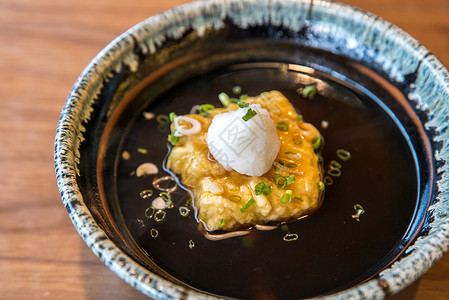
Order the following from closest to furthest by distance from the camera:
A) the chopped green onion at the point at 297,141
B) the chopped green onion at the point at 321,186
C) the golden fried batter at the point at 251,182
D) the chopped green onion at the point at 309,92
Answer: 1. the golden fried batter at the point at 251,182
2. the chopped green onion at the point at 321,186
3. the chopped green onion at the point at 297,141
4. the chopped green onion at the point at 309,92

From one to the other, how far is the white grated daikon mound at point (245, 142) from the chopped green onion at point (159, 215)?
0.39 metres

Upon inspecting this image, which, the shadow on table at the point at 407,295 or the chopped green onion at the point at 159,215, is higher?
the shadow on table at the point at 407,295

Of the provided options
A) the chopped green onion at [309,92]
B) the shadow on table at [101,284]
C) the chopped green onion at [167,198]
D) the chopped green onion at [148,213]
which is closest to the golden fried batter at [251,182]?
the chopped green onion at [167,198]

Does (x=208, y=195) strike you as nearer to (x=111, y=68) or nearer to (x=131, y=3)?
(x=111, y=68)

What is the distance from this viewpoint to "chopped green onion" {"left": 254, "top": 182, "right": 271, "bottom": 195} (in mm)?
2102

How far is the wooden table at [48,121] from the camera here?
2.18 m

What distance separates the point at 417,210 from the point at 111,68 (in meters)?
1.78

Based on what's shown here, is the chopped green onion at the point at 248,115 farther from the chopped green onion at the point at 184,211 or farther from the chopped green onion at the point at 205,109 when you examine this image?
the chopped green onion at the point at 184,211

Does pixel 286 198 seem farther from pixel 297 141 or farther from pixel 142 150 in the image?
pixel 142 150

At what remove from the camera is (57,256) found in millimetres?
2291

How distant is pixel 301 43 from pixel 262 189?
1.16m

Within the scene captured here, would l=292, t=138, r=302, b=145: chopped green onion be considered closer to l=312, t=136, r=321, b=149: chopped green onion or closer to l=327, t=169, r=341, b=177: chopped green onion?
l=312, t=136, r=321, b=149: chopped green onion

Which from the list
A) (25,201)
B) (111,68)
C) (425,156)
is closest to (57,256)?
(25,201)

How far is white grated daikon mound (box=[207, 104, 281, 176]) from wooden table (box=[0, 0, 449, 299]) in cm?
79
